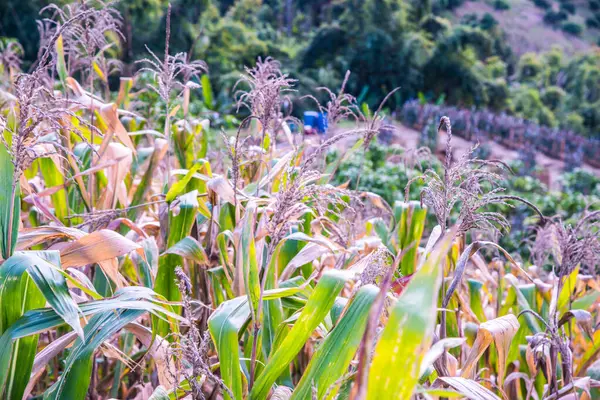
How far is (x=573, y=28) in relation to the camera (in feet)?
115

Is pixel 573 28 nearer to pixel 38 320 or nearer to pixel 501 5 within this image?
pixel 501 5

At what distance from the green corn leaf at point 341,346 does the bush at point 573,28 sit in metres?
39.0

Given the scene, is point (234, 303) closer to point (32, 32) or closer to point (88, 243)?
point (88, 243)

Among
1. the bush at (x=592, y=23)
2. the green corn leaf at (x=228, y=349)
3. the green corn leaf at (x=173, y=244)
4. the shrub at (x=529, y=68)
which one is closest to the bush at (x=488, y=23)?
the shrub at (x=529, y=68)

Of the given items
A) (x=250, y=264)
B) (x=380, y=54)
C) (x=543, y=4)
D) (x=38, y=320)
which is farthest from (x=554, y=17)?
(x=38, y=320)

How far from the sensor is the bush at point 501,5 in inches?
1385

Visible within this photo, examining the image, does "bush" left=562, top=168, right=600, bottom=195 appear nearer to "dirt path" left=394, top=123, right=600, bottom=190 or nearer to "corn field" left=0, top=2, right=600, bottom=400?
"dirt path" left=394, top=123, right=600, bottom=190

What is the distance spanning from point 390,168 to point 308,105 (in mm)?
7045

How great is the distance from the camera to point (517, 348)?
1.58 meters

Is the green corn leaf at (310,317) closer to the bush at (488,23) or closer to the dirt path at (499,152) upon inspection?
the dirt path at (499,152)

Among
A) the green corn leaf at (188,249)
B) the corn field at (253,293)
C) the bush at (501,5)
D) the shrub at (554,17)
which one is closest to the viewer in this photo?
the corn field at (253,293)

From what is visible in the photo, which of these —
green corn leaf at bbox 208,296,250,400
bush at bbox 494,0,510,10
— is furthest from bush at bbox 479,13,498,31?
green corn leaf at bbox 208,296,250,400

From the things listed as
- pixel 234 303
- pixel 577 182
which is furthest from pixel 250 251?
pixel 577 182

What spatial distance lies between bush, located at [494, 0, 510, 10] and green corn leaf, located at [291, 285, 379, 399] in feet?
124
